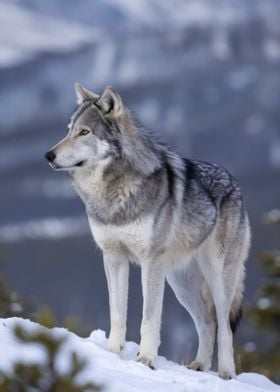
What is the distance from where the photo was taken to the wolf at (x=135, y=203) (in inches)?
257

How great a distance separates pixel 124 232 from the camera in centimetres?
653

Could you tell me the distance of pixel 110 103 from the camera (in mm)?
6691

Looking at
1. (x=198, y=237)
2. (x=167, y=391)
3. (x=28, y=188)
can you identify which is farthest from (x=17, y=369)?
(x=28, y=188)

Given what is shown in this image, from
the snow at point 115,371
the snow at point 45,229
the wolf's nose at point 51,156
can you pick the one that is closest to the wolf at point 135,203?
the wolf's nose at point 51,156

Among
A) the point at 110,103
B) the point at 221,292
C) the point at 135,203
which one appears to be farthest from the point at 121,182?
the point at 221,292

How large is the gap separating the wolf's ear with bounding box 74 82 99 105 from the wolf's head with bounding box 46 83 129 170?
0.02m

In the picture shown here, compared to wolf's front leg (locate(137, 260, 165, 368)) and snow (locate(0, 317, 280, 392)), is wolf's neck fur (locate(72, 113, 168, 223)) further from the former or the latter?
snow (locate(0, 317, 280, 392))

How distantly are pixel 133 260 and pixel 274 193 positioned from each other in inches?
5727

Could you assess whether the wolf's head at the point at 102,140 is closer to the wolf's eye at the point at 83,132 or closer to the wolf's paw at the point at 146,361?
the wolf's eye at the point at 83,132

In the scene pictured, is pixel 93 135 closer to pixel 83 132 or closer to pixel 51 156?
pixel 83 132

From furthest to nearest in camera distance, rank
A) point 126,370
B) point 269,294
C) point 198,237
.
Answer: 1. point 269,294
2. point 198,237
3. point 126,370

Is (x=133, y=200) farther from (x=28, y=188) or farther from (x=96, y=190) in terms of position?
(x=28, y=188)

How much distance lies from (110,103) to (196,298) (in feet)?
6.41

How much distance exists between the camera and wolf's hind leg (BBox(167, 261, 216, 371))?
7613mm
